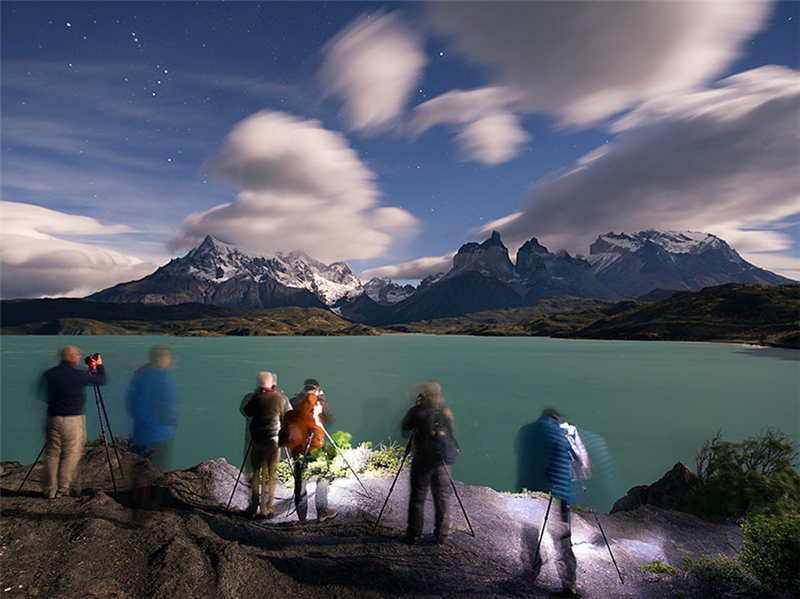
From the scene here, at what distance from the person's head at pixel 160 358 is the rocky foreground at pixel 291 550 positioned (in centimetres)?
233

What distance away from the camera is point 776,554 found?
6031 millimetres

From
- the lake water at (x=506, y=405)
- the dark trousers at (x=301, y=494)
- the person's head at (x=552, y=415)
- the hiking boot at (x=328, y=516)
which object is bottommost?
the lake water at (x=506, y=405)

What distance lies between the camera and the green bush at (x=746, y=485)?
891cm

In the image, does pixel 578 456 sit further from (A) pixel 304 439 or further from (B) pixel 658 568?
(A) pixel 304 439

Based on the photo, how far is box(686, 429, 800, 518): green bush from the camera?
891cm

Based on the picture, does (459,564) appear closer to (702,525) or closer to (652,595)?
(652,595)

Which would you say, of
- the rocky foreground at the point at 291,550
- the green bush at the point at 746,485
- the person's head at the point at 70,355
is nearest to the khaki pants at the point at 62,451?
the rocky foreground at the point at 291,550

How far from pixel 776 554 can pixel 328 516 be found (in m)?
7.35

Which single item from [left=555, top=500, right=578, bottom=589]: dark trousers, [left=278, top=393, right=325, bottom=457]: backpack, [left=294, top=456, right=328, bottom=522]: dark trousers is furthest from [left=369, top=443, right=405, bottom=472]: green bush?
[left=555, top=500, right=578, bottom=589]: dark trousers

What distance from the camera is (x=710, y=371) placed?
252 ft

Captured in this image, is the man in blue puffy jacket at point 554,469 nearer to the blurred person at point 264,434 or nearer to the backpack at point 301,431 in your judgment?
the backpack at point 301,431

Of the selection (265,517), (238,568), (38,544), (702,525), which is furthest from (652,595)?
(38,544)

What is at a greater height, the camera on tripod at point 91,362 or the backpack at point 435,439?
the camera on tripod at point 91,362

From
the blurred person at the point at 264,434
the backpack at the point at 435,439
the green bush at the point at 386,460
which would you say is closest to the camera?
the backpack at the point at 435,439
